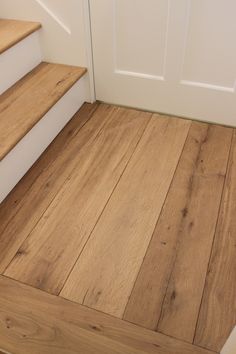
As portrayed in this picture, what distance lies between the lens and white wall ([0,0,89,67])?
63.1 inches

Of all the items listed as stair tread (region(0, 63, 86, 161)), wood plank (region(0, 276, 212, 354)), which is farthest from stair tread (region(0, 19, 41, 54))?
wood plank (region(0, 276, 212, 354))

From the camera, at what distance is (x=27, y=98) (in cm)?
154

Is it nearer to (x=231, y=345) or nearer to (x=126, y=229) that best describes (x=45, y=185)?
(x=126, y=229)

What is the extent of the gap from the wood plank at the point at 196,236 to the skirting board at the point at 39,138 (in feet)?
2.32

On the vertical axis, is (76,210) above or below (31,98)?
below

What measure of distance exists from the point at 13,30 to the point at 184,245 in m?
1.31

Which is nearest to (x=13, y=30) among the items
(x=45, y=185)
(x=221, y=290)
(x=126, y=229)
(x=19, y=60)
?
(x=19, y=60)

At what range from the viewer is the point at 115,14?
5.16 feet

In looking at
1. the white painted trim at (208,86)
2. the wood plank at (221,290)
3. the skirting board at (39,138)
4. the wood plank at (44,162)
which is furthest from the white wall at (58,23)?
the wood plank at (221,290)

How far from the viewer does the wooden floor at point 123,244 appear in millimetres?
980

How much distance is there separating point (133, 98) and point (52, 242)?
0.97m

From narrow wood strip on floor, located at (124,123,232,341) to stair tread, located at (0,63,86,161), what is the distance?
0.66m

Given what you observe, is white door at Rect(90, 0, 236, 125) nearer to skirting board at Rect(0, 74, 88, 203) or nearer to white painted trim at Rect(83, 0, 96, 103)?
white painted trim at Rect(83, 0, 96, 103)

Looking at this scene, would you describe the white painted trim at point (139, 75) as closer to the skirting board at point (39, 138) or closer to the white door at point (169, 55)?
the white door at point (169, 55)
